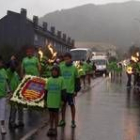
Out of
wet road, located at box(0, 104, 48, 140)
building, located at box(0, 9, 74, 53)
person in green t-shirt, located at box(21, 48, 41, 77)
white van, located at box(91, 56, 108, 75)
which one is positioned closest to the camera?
wet road, located at box(0, 104, 48, 140)

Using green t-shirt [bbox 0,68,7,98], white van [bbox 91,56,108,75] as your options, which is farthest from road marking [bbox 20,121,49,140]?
white van [bbox 91,56,108,75]

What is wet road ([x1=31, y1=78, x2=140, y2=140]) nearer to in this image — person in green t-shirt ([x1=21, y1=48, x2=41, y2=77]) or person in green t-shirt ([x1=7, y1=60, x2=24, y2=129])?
person in green t-shirt ([x1=7, y1=60, x2=24, y2=129])

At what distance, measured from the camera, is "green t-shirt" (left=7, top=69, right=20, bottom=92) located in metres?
14.7

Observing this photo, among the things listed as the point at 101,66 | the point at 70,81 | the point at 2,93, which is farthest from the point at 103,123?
the point at 101,66

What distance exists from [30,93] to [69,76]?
107 cm

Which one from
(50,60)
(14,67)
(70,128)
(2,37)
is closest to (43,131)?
(70,128)

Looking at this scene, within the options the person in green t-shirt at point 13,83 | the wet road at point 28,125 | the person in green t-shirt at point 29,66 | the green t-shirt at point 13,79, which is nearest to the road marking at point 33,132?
the wet road at point 28,125

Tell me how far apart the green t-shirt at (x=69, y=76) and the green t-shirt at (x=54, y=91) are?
1202mm

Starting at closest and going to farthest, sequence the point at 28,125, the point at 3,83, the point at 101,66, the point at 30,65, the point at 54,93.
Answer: the point at 3,83
the point at 54,93
the point at 28,125
the point at 30,65
the point at 101,66

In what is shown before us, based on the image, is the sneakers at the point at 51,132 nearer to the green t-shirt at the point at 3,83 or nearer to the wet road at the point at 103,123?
the wet road at the point at 103,123

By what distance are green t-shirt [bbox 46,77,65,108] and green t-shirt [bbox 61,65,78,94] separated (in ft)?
3.94

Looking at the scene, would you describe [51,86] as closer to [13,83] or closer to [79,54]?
[13,83]

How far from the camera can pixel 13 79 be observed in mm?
14781

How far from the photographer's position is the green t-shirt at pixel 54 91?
13.4 meters
